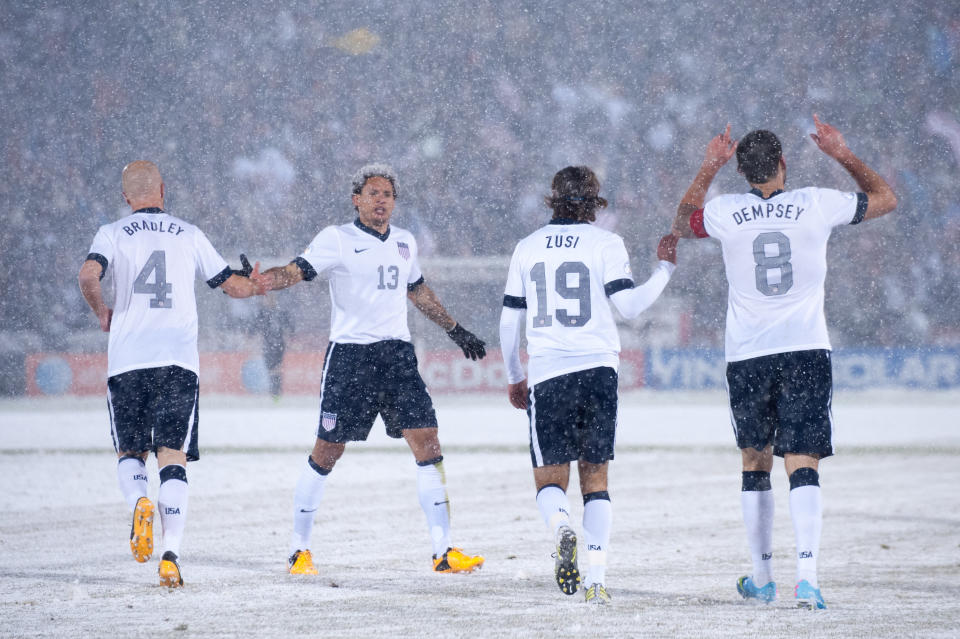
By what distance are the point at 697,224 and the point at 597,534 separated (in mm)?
1397

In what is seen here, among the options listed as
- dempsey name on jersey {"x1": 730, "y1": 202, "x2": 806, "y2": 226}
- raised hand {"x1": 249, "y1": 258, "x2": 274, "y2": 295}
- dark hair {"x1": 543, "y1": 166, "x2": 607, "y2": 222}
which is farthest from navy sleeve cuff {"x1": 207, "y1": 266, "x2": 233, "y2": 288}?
dempsey name on jersey {"x1": 730, "y1": 202, "x2": 806, "y2": 226}

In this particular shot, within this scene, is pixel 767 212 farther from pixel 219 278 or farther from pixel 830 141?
pixel 219 278

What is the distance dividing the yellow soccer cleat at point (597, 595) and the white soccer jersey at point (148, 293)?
2.16 metres

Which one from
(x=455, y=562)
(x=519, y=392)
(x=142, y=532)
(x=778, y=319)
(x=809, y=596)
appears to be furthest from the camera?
(x=455, y=562)

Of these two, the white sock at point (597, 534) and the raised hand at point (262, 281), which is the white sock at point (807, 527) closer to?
the white sock at point (597, 534)

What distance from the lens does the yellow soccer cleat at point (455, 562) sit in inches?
229

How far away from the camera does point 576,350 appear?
5.08 m

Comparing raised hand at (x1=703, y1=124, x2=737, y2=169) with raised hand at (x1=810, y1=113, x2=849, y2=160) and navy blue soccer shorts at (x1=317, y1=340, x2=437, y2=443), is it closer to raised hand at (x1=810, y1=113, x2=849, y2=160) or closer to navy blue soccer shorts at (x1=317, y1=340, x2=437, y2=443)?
raised hand at (x1=810, y1=113, x2=849, y2=160)

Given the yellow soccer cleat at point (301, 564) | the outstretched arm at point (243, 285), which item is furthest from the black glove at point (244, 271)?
the yellow soccer cleat at point (301, 564)

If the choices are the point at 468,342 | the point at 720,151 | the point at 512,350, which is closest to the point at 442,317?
the point at 468,342

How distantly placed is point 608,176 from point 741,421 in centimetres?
2417

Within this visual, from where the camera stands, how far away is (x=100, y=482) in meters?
10.1

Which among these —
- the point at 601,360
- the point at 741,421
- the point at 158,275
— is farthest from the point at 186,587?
the point at 741,421

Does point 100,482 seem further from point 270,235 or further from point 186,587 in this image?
point 270,235
